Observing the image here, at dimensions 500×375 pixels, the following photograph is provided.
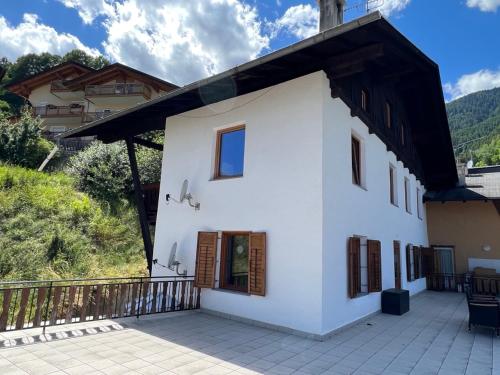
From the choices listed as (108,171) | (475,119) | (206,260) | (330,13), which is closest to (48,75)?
(108,171)

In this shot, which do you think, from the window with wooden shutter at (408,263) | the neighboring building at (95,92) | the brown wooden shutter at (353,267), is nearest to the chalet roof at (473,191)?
the window with wooden shutter at (408,263)

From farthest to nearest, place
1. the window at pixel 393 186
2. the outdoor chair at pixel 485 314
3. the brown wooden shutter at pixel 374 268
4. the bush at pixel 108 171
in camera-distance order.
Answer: the bush at pixel 108 171
the window at pixel 393 186
the brown wooden shutter at pixel 374 268
the outdoor chair at pixel 485 314

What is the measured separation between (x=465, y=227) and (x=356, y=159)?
10.7 metres

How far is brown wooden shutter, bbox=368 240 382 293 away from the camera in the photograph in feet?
24.5

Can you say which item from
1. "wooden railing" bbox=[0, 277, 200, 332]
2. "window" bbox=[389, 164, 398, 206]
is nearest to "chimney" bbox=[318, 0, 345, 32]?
"window" bbox=[389, 164, 398, 206]

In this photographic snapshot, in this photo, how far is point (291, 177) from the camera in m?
6.26

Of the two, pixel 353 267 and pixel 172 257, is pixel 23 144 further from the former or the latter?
pixel 353 267

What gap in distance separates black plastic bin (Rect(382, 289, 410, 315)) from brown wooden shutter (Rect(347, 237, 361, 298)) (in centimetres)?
200

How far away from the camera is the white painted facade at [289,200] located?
5785mm

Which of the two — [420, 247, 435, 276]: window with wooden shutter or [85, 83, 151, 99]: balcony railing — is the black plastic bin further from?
[85, 83, 151, 99]: balcony railing

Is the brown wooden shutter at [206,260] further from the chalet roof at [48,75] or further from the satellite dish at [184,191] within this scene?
the chalet roof at [48,75]

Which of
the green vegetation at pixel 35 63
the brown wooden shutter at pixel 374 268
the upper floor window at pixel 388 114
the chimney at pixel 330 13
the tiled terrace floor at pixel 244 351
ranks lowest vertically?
the tiled terrace floor at pixel 244 351

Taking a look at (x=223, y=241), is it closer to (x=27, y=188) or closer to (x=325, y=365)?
(x=325, y=365)

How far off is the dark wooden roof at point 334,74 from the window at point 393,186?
2.85 meters
